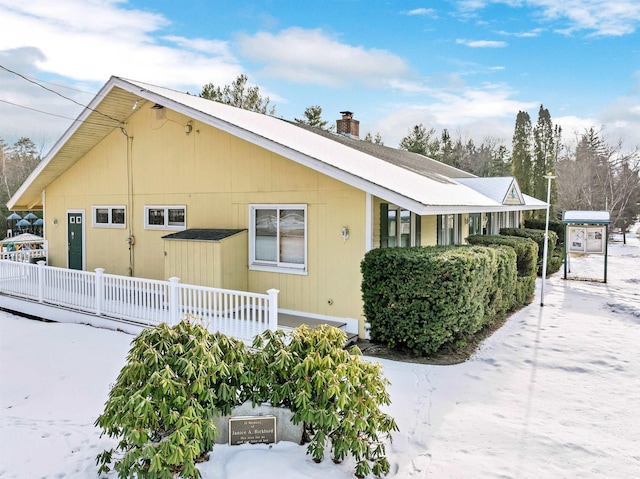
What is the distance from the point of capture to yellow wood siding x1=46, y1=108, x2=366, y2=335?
26.2 ft

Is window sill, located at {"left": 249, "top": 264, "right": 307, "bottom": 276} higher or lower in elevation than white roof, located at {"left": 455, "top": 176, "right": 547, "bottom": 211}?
lower

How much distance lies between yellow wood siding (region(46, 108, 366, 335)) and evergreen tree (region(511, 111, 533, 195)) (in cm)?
2827

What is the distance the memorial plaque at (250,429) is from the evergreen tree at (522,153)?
32.3 meters

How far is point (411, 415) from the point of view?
512 cm

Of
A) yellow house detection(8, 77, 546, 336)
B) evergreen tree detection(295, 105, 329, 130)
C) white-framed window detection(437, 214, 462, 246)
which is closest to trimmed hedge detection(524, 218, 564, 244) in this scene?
yellow house detection(8, 77, 546, 336)

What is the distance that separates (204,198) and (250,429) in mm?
6586

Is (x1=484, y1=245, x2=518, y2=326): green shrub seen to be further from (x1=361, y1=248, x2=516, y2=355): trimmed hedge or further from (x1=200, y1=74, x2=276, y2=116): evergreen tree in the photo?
(x1=200, y1=74, x2=276, y2=116): evergreen tree

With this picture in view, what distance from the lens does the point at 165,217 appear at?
10.7 meters

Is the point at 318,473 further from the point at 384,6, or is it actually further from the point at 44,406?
the point at 384,6

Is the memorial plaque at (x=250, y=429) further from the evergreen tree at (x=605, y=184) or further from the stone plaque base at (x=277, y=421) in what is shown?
the evergreen tree at (x=605, y=184)

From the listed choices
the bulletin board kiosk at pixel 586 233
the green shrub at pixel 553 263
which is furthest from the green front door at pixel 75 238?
the green shrub at pixel 553 263

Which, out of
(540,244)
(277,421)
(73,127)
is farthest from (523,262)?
(73,127)

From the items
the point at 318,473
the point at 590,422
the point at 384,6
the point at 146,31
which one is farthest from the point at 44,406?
the point at 384,6

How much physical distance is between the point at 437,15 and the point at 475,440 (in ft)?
45.5
